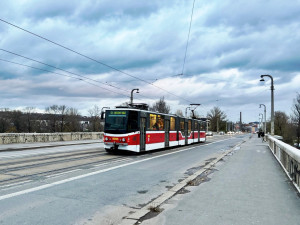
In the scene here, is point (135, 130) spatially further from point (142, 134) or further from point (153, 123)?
point (153, 123)

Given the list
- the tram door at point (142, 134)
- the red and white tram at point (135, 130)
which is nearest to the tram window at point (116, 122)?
the red and white tram at point (135, 130)

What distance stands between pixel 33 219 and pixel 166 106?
7927cm

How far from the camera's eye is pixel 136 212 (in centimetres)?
555

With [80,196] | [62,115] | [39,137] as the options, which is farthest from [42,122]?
[80,196]

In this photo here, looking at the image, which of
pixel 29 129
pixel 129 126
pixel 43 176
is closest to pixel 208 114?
pixel 29 129

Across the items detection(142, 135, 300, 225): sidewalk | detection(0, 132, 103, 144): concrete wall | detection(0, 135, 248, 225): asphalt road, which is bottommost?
detection(0, 135, 248, 225): asphalt road

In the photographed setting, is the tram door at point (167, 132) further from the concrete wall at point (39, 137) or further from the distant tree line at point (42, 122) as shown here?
the distant tree line at point (42, 122)

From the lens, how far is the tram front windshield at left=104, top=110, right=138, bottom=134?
681 inches

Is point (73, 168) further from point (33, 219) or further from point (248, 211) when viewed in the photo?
point (248, 211)

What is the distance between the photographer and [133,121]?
17500mm

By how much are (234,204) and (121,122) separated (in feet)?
38.9

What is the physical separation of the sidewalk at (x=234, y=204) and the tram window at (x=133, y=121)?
8.61 m

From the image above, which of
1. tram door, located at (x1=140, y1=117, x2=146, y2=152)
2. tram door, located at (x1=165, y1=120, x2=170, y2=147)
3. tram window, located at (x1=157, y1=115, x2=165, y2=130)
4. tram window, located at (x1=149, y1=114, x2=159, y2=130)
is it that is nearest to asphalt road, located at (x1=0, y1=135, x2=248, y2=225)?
tram door, located at (x1=140, y1=117, x2=146, y2=152)

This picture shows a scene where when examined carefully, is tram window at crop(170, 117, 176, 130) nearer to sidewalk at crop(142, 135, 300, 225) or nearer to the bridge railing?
the bridge railing
